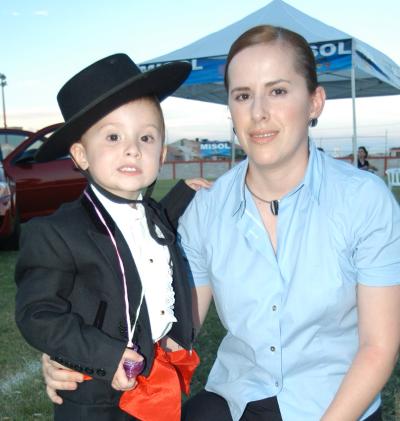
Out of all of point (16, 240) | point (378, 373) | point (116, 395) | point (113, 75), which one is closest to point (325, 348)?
point (378, 373)

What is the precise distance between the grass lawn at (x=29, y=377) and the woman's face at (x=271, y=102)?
2.00 meters

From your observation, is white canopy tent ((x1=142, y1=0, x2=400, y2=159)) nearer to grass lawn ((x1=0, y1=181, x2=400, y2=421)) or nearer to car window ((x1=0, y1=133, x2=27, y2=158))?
car window ((x1=0, y1=133, x2=27, y2=158))

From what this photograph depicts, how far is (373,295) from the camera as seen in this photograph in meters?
1.73

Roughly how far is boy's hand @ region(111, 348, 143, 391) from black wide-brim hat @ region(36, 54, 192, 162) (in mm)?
783

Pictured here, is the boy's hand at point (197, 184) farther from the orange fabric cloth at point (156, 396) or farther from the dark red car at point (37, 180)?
the dark red car at point (37, 180)

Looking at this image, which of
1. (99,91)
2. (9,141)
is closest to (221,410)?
(99,91)

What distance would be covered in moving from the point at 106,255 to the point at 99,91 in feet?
1.95

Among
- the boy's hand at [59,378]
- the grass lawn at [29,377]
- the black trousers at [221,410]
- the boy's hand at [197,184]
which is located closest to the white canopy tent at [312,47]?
the grass lawn at [29,377]

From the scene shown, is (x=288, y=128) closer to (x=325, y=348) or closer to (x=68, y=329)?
(x=325, y=348)

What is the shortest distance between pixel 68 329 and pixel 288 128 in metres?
0.98

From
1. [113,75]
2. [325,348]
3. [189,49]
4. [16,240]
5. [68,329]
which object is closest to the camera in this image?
[68,329]

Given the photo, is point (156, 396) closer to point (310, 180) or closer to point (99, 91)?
point (310, 180)

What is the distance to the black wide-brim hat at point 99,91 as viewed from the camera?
1857 millimetres

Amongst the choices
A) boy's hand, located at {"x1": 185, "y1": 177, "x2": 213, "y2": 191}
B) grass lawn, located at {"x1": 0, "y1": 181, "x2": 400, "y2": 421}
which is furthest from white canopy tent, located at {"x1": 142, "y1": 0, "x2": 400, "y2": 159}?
boy's hand, located at {"x1": 185, "y1": 177, "x2": 213, "y2": 191}
